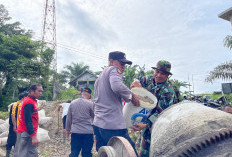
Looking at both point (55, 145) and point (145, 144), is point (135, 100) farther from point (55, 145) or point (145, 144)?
point (55, 145)

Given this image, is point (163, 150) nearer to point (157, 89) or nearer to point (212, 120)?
point (212, 120)

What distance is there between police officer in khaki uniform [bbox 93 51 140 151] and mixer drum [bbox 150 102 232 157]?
718mm

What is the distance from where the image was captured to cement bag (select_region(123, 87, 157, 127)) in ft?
6.48

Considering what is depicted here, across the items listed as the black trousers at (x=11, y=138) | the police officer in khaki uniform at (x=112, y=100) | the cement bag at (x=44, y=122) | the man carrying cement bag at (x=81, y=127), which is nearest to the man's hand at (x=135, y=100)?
the police officer in khaki uniform at (x=112, y=100)

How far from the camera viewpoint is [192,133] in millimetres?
1062

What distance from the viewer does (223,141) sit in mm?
990

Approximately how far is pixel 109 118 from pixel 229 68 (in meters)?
10.4

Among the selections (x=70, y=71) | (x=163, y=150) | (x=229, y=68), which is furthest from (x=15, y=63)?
(x=70, y=71)

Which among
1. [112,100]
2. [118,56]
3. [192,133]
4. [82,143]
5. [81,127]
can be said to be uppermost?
[118,56]

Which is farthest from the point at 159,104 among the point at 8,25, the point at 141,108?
the point at 8,25

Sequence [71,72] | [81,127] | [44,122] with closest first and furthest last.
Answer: [81,127], [44,122], [71,72]

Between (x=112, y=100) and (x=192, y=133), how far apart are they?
1205 mm

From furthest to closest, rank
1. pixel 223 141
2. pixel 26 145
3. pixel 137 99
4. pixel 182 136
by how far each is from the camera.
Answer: pixel 26 145 < pixel 137 99 < pixel 182 136 < pixel 223 141

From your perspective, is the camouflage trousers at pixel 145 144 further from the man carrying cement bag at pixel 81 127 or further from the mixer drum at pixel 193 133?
the man carrying cement bag at pixel 81 127
